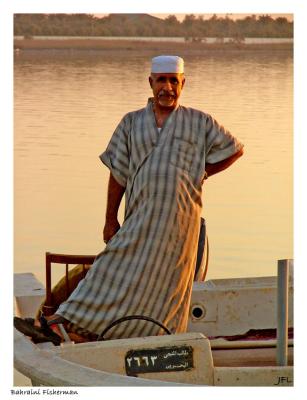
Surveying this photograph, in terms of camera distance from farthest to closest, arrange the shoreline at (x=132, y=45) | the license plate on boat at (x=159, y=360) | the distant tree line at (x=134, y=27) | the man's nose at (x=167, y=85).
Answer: the shoreline at (x=132, y=45) < the distant tree line at (x=134, y=27) < the man's nose at (x=167, y=85) < the license plate on boat at (x=159, y=360)

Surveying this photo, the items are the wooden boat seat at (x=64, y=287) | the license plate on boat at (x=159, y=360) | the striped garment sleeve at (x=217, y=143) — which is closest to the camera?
the license plate on boat at (x=159, y=360)

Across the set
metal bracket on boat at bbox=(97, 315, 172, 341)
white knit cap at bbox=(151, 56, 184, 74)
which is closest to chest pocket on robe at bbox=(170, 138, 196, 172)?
white knit cap at bbox=(151, 56, 184, 74)

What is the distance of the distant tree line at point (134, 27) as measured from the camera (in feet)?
74.0

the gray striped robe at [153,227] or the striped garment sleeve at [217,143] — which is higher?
the striped garment sleeve at [217,143]

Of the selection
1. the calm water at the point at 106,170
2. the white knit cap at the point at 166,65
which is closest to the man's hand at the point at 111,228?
the white knit cap at the point at 166,65

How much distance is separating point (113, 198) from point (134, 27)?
1744cm

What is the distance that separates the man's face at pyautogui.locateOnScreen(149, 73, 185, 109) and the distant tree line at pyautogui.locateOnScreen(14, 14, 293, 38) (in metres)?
15.0

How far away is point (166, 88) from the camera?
20.7 ft

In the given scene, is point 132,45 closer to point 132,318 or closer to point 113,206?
point 113,206

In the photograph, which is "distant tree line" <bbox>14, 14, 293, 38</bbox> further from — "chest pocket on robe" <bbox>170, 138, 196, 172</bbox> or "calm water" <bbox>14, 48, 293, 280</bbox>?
"chest pocket on robe" <bbox>170, 138, 196, 172</bbox>

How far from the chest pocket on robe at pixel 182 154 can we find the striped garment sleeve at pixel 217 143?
0.08 meters

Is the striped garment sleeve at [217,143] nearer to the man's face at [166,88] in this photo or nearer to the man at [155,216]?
the man at [155,216]

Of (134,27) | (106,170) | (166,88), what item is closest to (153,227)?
(166,88)

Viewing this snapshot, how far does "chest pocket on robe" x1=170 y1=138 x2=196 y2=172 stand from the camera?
6355 mm
